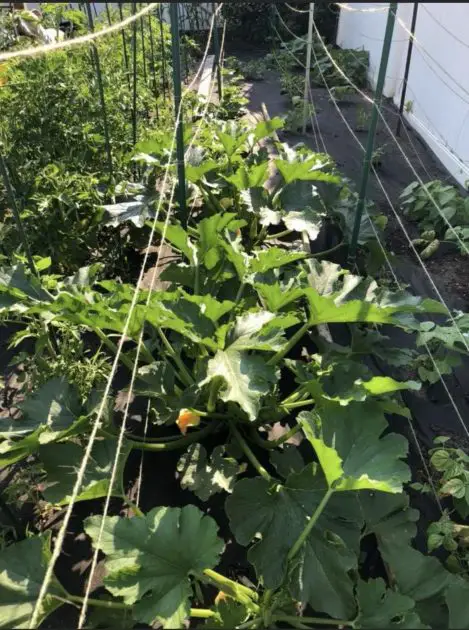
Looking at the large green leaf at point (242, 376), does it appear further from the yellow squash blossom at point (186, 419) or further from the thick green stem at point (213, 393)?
the yellow squash blossom at point (186, 419)

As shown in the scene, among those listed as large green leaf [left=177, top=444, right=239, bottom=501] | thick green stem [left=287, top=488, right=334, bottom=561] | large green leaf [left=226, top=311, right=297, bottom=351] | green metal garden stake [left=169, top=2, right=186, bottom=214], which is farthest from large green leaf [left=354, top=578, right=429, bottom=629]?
green metal garden stake [left=169, top=2, right=186, bottom=214]

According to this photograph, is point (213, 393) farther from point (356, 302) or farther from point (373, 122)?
point (373, 122)

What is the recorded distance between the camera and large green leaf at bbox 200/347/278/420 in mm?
1637

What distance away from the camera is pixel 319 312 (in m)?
1.91

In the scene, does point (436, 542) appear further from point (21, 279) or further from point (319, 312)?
point (21, 279)

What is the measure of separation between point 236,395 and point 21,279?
93 centimetres

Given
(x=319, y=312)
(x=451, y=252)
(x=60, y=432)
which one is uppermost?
(x=319, y=312)

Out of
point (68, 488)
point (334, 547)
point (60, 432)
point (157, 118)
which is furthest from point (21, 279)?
point (157, 118)

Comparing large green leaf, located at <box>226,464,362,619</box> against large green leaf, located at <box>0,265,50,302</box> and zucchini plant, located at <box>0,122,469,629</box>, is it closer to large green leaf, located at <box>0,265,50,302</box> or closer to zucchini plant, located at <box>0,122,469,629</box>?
zucchini plant, located at <box>0,122,469,629</box>

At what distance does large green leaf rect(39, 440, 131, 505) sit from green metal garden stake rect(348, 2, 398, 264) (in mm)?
1810

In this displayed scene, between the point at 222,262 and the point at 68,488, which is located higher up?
the point at 222,262

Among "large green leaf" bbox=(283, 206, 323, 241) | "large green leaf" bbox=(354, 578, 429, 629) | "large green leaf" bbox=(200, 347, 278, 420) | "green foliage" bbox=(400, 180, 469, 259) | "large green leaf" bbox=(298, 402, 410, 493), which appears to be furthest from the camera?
"green foliage" bbox=(400, 180, 469, 259)

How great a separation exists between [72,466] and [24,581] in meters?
0.36

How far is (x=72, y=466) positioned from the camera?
5.46ft
